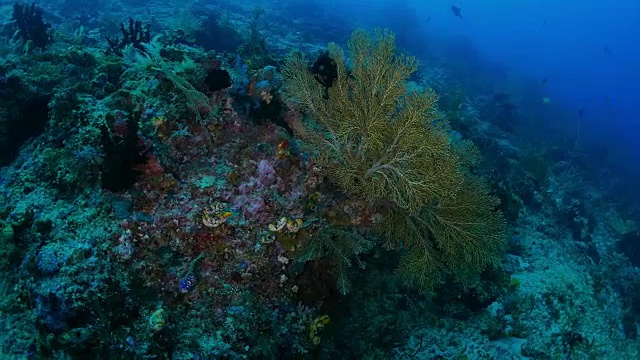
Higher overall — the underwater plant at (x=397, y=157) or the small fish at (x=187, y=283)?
the underwater plant at (x=397, y=157)

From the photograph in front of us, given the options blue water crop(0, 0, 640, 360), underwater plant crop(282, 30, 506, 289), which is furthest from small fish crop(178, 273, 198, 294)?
underwater plant crop(282, 30, 506, 289)

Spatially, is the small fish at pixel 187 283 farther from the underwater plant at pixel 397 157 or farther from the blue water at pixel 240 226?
the underwater plant at pixel 397 157

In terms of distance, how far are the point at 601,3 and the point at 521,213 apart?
626 feet

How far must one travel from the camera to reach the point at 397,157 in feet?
14.2

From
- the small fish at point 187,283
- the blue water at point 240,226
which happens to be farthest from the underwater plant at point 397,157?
the small fish at point 187,283

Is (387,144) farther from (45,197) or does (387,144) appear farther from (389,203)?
(45,197)

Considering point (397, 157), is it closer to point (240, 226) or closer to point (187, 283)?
point (240, 226)

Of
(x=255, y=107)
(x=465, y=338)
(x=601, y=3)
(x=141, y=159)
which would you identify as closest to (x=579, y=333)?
(x=465, y=338)

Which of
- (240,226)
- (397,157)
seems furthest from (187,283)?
(397,157)

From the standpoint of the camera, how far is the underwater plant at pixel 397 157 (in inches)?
168

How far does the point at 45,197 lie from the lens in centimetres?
433

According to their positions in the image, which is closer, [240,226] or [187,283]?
[187,283]

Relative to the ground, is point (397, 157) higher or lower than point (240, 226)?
Answer: higher

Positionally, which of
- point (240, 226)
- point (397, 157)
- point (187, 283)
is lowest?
point (187, 283)
